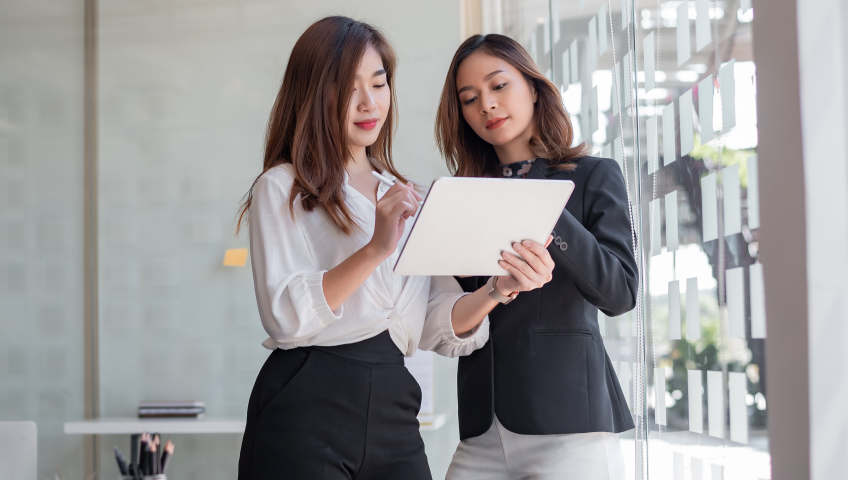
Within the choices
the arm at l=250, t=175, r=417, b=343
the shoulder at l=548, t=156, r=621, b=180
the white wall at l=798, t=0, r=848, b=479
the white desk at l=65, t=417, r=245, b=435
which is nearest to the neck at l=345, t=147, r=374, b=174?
the arm at l=250, t=175, r=417, b=343

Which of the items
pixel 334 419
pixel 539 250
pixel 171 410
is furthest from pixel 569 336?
pixel 171 410

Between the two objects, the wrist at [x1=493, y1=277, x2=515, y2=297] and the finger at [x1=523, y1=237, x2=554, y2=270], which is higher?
the finger at [x1=523, y1=237, x2=554, y2=270]

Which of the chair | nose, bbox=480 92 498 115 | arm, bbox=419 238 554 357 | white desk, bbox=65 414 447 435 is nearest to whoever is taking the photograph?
arm, bbox=419 238 554 357

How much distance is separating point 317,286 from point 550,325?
1.66 ft

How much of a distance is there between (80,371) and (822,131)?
397cm

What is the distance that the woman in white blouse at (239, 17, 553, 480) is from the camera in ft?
4.24

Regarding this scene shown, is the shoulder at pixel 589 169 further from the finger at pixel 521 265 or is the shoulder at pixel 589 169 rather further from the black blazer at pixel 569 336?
the finger at pixel 521 265

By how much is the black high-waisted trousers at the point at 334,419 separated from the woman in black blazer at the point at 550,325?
192 millimetres

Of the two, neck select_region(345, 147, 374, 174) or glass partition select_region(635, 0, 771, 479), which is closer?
glass partition select_region(635, 0, 771, 479)

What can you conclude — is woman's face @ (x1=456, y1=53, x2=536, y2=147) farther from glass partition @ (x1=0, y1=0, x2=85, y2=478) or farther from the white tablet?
glass partition @ (x1=0, y1=0, x2=85, y2=478)

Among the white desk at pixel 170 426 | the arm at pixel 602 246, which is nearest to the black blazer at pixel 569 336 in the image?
the arm at pixel 602 246

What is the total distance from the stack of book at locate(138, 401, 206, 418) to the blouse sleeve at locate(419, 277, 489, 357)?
7.63 ft

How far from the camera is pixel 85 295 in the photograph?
3943 millimetres

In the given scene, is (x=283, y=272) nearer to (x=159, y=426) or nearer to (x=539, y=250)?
(x=539, y=250)
